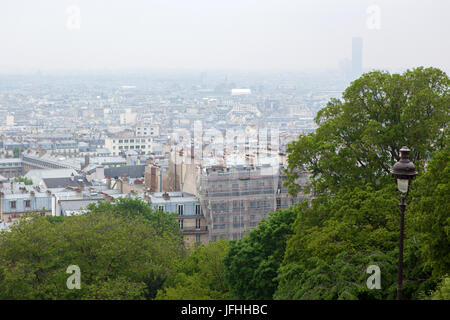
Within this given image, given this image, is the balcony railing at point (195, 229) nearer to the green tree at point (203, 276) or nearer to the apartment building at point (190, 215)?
the apartment building at point (190, 215)

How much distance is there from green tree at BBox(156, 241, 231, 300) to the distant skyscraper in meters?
58.8

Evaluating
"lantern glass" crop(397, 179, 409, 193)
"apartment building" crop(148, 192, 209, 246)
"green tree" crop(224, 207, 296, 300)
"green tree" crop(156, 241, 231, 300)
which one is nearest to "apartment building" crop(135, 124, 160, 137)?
"apartment building" crop(148, 192, 209, 246)

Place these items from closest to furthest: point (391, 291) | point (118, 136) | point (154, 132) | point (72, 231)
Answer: point (391, 291) < point (72, 231) < point (118, 136) < point (154, 132)

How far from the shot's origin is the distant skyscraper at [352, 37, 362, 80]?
78.9m

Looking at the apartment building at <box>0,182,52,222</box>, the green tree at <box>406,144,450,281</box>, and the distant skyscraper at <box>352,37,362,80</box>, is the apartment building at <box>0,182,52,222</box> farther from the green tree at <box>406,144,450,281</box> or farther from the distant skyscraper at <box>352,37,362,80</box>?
the distant skyscraper at <box>352,37,362,80</box>

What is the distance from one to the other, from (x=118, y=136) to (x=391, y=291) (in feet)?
397

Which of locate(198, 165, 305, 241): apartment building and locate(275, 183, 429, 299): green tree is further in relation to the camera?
locate(198, 165, 305, 241): apartment building

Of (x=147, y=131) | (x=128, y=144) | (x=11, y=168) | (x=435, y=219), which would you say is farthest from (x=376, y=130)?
(x=147, y=131)

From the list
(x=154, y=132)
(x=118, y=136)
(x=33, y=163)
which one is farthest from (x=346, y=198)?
(x=154, y=132)

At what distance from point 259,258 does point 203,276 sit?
7.04 ft

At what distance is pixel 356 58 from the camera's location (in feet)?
274
